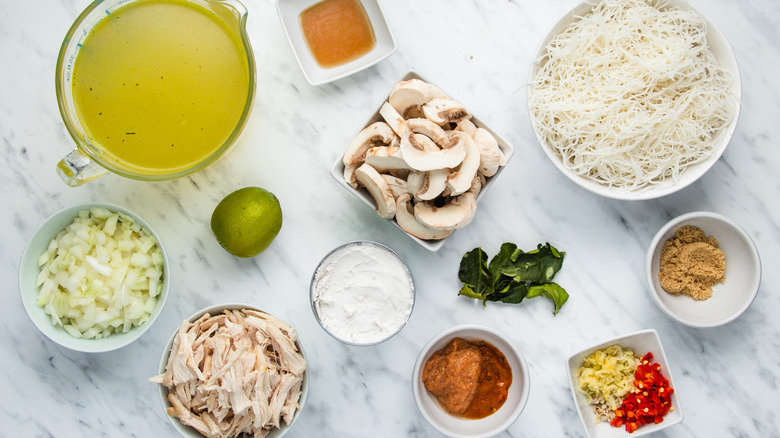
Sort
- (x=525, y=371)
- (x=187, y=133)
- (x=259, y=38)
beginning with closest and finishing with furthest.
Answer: (x=187, y=133)
(x=525, y=371)
(x=259, y=38)

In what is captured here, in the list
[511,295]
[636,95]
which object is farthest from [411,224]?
[636,95]

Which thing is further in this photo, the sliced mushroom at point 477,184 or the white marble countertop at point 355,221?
the white marble countertop at point 355,221

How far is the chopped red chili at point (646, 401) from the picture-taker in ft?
7.04

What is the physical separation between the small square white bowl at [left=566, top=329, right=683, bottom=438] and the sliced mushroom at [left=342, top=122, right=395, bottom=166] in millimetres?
996

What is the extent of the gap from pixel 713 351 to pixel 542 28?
1367mm

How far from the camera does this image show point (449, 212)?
1.98 m

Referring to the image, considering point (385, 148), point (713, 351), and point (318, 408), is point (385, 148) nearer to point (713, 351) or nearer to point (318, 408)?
point (318, 408)

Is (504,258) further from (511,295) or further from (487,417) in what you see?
(487,417)

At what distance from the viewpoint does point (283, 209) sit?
7.52ft

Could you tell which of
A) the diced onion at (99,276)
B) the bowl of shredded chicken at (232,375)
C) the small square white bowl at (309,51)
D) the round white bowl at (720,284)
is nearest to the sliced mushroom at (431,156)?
the small square white bowl at (309,51)

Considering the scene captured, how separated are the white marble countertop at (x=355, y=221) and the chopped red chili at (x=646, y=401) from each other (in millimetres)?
193

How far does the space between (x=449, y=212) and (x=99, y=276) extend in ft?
3.87

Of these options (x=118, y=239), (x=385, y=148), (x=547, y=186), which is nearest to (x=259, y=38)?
(x=385, y=148)

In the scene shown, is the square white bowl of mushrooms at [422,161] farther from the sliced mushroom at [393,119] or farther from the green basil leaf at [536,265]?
the green basil leaf at [536,265]
